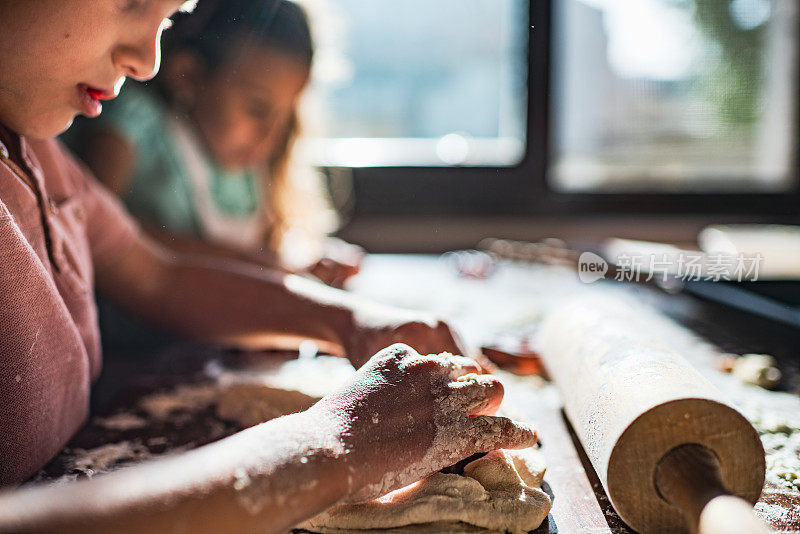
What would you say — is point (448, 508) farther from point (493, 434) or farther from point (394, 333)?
point (394, 333)

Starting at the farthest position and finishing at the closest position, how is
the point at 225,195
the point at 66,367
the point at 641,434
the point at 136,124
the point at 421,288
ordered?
the point at 225,195 → the point at 421,288 → the point at 136,124 → the point at 66,367 → the point at 641,434

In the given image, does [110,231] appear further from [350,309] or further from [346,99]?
[346,99]

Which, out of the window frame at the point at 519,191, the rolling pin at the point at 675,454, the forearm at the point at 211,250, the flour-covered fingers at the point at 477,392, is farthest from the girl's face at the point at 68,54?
the window frame at the point at 519,191

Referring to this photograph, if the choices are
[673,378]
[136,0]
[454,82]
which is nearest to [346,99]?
[454,82]

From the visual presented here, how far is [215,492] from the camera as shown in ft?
1.30

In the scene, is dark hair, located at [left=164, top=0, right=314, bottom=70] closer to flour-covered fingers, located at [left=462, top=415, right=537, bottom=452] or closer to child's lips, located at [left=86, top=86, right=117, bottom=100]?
child's lips, located at [left=86, top=86, right=117, bottom=100]

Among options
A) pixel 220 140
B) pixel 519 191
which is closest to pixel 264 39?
pixel 220 140

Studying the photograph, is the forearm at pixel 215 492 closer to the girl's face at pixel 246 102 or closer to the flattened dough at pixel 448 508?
the flattened dough at pixel 448 508

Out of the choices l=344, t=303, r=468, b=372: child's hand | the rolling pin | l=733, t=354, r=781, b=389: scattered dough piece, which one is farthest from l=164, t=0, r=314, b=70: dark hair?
l=733, t=354, r=781, b=389: scattered dough piece

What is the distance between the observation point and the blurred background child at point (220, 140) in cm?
114

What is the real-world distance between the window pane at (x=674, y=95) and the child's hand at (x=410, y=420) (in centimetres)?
241

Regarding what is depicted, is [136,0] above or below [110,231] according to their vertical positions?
above

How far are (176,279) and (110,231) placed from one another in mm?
117

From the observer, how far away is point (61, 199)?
2.41ft
